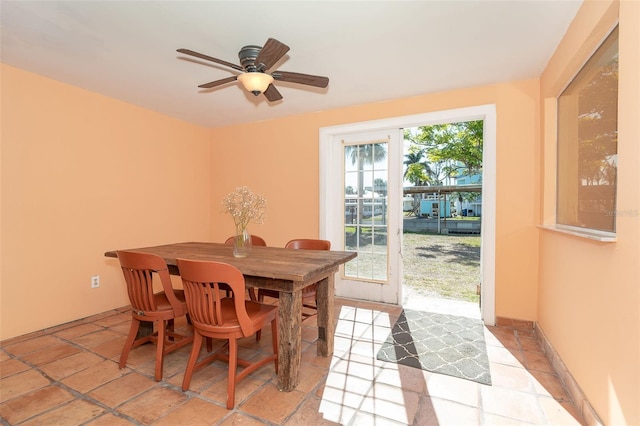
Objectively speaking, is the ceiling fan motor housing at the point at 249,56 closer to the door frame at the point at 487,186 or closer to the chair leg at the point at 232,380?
the chair leg at the point at 232,380

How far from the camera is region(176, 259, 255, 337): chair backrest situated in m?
1.72

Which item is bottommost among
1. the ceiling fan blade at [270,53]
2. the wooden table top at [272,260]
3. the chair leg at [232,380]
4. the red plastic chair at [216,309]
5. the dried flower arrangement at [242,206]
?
the chair leg at [232,380]

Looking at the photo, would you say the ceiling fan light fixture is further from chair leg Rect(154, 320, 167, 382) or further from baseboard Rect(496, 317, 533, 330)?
baseboard Rect(496, 317, 533, 330)

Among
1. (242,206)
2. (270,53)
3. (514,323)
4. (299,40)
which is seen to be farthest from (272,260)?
(514,323)

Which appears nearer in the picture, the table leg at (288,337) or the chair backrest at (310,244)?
the table leg at (288,337)

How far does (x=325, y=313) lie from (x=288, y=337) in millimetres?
500

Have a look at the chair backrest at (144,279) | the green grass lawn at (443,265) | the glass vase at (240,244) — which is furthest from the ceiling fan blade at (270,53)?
the green grass lawn at (443,265)

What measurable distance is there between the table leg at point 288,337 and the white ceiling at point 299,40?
6.07 ft

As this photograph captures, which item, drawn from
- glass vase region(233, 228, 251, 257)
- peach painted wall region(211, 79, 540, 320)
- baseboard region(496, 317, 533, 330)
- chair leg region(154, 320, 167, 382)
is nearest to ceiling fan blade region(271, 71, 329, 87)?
glass vase region(233, 228, 251, 257)

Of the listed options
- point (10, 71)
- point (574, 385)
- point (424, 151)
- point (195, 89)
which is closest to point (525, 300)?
point (574, 385)

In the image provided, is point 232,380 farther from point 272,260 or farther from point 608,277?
point 608,277

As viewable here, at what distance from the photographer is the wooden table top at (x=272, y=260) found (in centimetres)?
184

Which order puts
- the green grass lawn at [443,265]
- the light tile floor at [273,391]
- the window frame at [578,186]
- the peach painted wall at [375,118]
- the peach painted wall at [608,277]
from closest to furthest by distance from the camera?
1. the peach painted wall at [608,277]
2. the window frame at [578,186]
3. the light tile floor at [273,391]
4. the peach painted wall at [375,118]
5. the green grass lawn at [443,265]

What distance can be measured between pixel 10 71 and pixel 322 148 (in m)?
3.10
